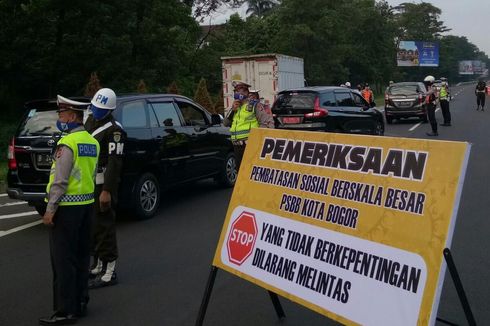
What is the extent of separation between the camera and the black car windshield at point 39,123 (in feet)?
24.5

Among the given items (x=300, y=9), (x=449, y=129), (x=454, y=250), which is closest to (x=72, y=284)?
(x=454, y=250)

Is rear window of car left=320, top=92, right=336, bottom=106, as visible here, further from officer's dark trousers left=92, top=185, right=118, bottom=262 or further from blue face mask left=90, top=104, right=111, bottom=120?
blue face mask left=90, top=104, right=111, bottom=120

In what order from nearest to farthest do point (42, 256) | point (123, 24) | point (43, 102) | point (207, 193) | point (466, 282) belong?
point (466, 282) → point (42, 256) → point (43, 102) → point (207, 193) → point (123, 24)

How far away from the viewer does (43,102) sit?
7.61 meters

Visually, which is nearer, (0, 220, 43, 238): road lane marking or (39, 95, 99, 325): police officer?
(39, 95, 99, 325): police officer

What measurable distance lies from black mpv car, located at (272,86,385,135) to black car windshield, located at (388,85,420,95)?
9915 millimetres

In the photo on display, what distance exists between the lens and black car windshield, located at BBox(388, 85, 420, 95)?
77.6ft

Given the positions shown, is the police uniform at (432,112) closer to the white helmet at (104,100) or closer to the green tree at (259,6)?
the white helmet at (104,100)

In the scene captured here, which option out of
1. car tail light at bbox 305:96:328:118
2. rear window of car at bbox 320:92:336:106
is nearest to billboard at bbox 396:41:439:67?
rear window of car at bbox 320:92:336:106

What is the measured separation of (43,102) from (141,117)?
Result: 134 centimetres

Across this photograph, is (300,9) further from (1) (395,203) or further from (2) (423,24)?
(2) (423,24)

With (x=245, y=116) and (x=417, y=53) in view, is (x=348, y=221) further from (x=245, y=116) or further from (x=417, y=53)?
(x=417, y=53)

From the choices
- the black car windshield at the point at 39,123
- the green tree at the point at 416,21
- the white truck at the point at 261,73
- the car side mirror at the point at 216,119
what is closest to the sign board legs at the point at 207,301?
the black car windshield at the point at 39,123

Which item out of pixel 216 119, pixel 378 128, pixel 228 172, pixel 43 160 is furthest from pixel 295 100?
pixel 43 160
